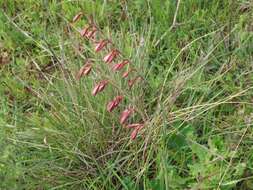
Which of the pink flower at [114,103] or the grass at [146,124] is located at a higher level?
the pink flower at [114,103]

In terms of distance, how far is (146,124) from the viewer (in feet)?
5.26

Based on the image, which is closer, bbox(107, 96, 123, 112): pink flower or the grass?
bbox(107, 96, 123, 112): pink flower

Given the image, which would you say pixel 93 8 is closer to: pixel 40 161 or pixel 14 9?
pixel 14 9

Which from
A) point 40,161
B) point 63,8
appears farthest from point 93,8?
point 40,161

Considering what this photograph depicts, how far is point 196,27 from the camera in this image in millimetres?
2338

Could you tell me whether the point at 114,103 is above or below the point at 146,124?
above

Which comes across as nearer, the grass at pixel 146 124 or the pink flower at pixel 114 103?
the pink flower at pixel 114 103

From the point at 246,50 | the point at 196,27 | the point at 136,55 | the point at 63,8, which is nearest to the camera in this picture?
the point at 136,55

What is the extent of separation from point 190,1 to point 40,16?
2.56ft

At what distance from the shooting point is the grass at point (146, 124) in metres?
1.68

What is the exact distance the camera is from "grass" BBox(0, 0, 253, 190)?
66.1 inches

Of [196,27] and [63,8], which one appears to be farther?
[63,8]

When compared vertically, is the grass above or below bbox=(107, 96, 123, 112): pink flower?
below

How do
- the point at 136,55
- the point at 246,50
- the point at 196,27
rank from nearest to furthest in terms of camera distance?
the point at 136,55
the point at 246,50
the point at 196,27
